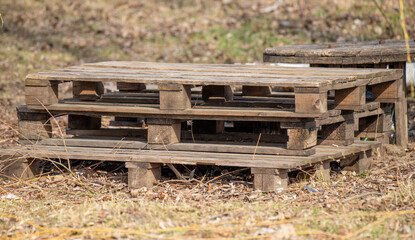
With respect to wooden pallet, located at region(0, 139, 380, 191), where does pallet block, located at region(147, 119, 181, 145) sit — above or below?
above

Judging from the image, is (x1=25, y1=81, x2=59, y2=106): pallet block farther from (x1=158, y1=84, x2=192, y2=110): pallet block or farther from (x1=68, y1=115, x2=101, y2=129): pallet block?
(x1=158, y1=84, x2=192, y2=110): pallet block

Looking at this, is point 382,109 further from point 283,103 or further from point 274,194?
point 274,194

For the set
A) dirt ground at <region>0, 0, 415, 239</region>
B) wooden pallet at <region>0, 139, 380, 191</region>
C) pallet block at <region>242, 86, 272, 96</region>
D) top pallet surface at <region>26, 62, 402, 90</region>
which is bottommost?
dirt ground at <region>0, 0, 415, 239</region>

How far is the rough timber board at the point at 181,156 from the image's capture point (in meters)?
5.35

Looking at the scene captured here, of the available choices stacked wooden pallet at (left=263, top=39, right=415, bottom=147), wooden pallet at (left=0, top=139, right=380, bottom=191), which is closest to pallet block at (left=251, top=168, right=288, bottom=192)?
wooden pallet at (left=0, top=139, right=380, bottom=191)

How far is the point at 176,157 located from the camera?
5.52m

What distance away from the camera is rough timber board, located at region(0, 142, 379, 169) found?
5.35 metres

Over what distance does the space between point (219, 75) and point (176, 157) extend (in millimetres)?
932

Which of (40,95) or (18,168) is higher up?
(40,95)

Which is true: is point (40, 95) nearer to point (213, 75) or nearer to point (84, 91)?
point (84, 91)

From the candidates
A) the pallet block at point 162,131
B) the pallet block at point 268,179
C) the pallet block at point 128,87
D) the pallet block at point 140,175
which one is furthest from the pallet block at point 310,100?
the pallet block at point 128,87

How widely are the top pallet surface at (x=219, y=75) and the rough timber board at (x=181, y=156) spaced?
63cm

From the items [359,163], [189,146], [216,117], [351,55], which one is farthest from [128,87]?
[359,163]

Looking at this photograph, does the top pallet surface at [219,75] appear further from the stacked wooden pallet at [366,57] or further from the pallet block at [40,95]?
the stacked wooden pallet at [366,57]
